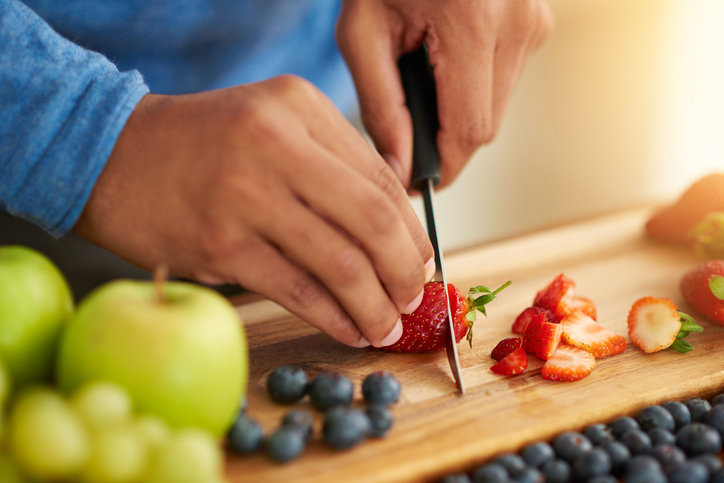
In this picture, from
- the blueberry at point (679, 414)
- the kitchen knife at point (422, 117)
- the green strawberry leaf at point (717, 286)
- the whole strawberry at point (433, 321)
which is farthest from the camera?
the kitchen knife at point (422, 117)

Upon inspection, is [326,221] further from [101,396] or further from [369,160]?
[101,396]

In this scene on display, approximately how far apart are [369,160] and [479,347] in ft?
1.45

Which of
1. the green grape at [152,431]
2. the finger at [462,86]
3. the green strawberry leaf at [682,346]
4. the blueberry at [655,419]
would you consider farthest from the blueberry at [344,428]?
the finger at [462,86]

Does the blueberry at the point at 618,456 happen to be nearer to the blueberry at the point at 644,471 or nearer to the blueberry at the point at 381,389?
the blueberry at the point at 644,471

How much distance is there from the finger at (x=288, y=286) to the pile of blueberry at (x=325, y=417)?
0.09m

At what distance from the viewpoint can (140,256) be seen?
2.63 ft

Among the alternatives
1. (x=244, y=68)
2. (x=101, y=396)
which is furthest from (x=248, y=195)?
(x=244, y=68)

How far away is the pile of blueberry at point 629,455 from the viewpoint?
69cm

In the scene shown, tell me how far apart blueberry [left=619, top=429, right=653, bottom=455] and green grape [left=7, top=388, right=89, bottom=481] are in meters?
0.70

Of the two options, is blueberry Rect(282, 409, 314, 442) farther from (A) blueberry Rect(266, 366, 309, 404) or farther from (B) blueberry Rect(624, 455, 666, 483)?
(B) blueberry Rect(624, 455, 666, 483)

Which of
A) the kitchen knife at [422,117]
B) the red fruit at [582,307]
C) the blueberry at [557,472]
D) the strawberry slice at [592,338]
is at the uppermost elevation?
the kitchen knife at [422,117]

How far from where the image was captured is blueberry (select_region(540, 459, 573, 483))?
2.30ft

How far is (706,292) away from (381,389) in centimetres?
79

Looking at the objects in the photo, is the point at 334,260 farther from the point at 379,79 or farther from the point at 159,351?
the point at 379,79
